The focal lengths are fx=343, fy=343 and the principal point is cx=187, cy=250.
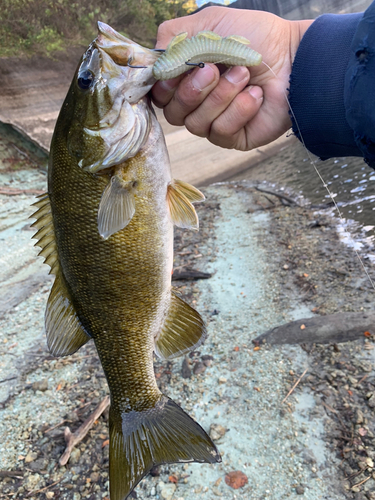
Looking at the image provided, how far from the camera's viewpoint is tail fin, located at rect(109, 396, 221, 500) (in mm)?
1664

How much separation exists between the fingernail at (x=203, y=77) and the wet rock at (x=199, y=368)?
9.06ft

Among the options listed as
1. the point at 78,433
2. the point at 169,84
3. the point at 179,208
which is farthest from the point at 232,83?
the point at 78,433

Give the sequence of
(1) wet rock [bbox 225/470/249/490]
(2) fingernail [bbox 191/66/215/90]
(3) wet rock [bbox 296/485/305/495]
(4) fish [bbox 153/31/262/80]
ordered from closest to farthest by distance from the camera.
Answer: (4) fish [bbox 153/31/262/80], (2) fingernail [bbox 191/66/215/90], (3) wet rock [bbox 296/485/305/495], (1) wet rock [bbox 225/470/249/490]

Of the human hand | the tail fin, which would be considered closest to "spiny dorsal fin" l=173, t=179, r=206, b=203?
the human hand

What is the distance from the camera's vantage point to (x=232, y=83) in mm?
1792

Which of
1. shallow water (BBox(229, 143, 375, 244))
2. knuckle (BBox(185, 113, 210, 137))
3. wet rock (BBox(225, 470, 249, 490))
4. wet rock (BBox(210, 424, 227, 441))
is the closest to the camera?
knuckle (BBox(185, 113, 210, 137))

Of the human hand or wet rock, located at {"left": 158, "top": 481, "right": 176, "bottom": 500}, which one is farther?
wet rock, located at {"left": 158, "top": 481, "right": 176, "bottom": 500}

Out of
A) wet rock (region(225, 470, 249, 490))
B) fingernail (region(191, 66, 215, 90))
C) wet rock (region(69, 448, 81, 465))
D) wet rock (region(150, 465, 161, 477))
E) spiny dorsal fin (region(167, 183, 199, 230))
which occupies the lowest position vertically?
wet rock (region(225, 470, 249, 490))

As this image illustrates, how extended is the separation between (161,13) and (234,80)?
16.7 m

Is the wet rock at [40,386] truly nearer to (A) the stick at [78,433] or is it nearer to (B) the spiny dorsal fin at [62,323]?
Result: (A) the stick at [78,433]

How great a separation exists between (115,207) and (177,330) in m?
0.77

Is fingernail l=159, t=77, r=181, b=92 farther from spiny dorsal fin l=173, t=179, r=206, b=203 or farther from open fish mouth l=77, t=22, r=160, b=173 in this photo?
spiny dorsal fin l=173, t=179, r=206, b=203

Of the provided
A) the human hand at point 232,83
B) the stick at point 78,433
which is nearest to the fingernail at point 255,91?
the human hand at point 232,83

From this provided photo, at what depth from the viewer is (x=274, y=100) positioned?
2.08 m
